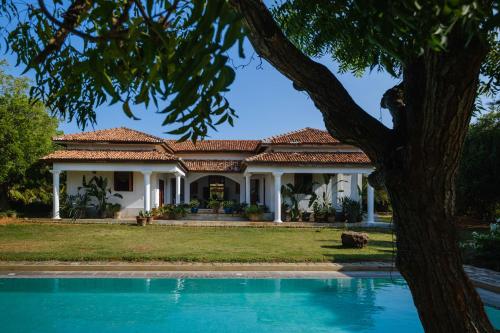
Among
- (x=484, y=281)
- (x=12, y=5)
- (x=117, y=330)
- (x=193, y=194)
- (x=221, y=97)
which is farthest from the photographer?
(x=193, y=194)

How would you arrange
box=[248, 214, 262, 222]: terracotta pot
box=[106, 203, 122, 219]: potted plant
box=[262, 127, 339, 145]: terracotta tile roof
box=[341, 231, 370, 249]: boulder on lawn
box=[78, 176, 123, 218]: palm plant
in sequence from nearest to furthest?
box=[341, 231, 370, 249]: boulder on lawn → box=[78, 176, 123, 218]: palm plant → box=[106, 203, 122, 219]: potted plant → box=[248, 214, 262, 222]: terracotta pot → box=[262, 127, 339, 145]: terracotta tile roof

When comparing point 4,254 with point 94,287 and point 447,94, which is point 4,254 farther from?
point 447,94

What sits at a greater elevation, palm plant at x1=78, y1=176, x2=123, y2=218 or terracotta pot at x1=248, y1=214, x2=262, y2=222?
palm plant at x1=78, y1=176, x2=123, y2=218

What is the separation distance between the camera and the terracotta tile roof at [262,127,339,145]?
1083 inches

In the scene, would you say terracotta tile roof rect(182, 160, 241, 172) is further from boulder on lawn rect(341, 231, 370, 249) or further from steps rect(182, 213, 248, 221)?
boulder on lawn rect(341, 231, 370, 249)

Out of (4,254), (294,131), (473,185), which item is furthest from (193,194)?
(4,254)

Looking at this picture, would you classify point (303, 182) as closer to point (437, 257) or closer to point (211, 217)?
point (211, 217)

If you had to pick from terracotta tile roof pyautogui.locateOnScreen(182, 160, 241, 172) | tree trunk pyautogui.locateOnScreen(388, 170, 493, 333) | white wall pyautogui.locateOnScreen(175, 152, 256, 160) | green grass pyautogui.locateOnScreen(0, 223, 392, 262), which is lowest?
green grass pyautogui.locateOnScreen(0, 223, 392, 262)

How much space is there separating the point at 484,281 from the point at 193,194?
31.7 metres

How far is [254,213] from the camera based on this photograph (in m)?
26.2

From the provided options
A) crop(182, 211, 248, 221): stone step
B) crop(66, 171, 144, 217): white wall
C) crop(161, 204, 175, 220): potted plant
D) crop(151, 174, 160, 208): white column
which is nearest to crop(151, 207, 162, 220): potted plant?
crop(161, 204, 175, 220): potted plant

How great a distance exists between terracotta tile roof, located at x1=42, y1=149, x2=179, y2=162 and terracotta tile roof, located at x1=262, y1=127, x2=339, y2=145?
22.5 ft

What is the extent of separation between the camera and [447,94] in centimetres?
204

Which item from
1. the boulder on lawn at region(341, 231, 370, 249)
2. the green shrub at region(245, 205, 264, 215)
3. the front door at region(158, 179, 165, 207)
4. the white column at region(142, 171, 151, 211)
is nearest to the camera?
the boulder on lawn at region(341, 231, 370, 249)
